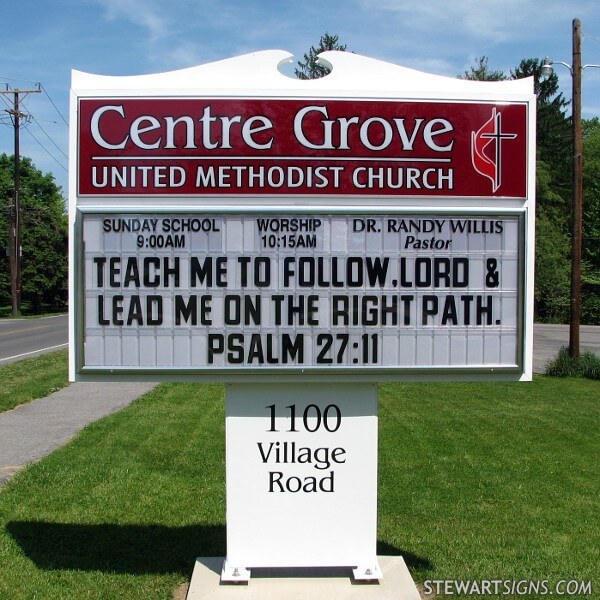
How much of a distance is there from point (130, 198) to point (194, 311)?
33.8 inches

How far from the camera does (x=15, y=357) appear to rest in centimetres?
2209

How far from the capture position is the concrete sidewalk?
920 centimetres

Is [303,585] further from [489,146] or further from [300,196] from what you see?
[489,146]

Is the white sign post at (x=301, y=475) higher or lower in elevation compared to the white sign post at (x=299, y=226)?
lower

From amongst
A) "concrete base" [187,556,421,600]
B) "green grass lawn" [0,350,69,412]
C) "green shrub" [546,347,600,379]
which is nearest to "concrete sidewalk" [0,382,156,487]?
"green grass lawn" [0,350,69,412]

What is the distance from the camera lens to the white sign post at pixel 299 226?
5.11 m

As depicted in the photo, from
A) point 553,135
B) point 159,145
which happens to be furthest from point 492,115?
point 553,135

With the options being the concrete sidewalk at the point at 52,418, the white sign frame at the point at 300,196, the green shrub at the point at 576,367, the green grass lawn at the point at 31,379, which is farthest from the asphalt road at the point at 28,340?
the white sign frame at the point at 300,196

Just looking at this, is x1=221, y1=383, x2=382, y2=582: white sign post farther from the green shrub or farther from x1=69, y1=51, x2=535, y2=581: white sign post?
the green shrub

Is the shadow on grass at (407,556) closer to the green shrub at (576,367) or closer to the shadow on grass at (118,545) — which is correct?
the shadow on grass at (118,545)

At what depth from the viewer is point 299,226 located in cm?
511

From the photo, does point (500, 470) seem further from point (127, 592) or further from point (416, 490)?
point (127, 592)

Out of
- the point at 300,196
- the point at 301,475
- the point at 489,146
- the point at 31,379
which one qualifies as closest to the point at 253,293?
the point at 300,196

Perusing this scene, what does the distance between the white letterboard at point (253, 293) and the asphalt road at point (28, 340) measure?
54.2 ft
